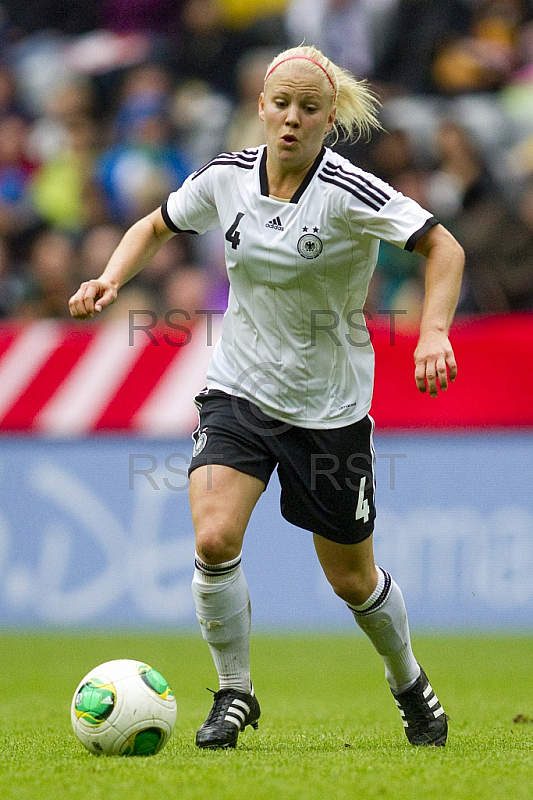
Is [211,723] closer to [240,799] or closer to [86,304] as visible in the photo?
[240,799]

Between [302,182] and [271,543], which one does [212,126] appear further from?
[302,182]

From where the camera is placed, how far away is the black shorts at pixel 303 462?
14.4 feet

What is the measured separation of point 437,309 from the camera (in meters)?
4.16

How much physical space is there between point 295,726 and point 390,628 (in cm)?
→ 70

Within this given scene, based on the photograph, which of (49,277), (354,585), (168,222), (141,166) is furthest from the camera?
(141,166)

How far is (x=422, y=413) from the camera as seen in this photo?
843cm

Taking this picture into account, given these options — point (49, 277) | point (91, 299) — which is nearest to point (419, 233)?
point (91, 299)

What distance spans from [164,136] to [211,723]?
826 cm

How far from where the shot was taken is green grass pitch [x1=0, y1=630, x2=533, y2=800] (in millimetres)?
3438

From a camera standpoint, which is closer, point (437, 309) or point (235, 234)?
point (437, 309)

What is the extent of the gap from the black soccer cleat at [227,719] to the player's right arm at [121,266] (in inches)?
58.2

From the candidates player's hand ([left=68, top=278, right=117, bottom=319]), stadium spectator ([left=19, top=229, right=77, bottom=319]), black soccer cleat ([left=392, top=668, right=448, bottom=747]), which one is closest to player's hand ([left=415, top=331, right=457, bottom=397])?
player's hand ([left=68, top=278, right=117, bottom=319])

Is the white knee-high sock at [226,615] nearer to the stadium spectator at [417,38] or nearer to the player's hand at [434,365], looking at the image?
the player's hand at [434,365]

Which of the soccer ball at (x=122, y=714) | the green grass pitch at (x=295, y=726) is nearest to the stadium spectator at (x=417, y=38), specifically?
the green grass pitch at (x=295, y=726)
